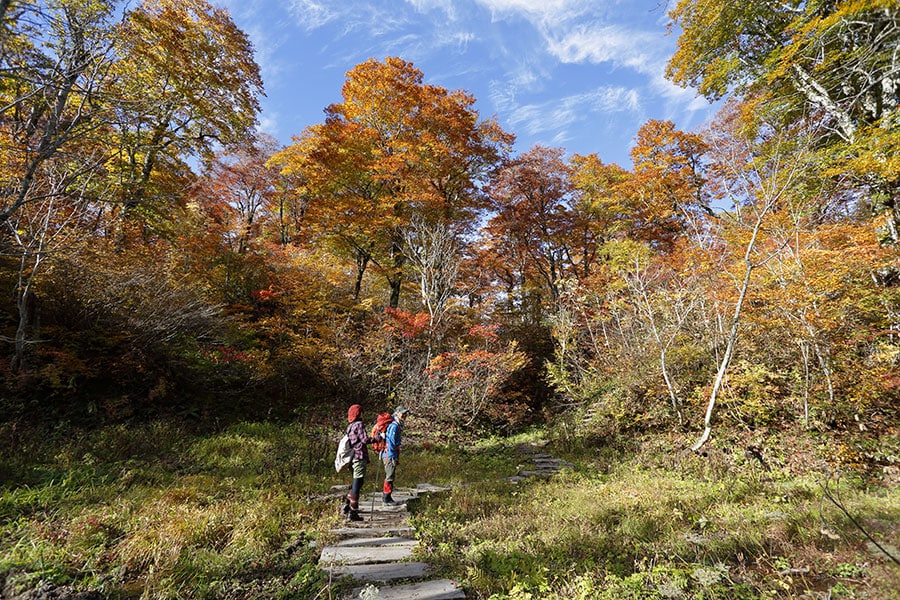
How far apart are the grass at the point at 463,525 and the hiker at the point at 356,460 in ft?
1.17

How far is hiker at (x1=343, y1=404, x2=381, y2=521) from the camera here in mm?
5254

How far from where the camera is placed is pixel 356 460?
5.49m

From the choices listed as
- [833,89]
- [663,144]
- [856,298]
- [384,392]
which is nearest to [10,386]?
[384,392]

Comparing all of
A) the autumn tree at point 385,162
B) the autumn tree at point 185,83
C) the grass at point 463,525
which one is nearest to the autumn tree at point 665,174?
the autumn tree at point 385,162

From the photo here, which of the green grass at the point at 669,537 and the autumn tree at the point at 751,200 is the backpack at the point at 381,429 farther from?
the autumn tree at the point at 751,200

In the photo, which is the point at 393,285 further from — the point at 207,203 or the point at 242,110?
the point at 207,203

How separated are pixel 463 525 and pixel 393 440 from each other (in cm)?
175

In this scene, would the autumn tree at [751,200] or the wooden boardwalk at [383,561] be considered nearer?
the wooden boardwalk at [383,561]

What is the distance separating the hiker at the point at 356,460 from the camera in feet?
17.2

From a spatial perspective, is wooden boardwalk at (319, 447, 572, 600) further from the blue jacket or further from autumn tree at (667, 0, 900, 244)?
autumn tree at (667, 0, 900, 244)

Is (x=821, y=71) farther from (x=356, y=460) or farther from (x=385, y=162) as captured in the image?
(x=356, y=460)

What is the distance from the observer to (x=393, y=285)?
14547 millimetres

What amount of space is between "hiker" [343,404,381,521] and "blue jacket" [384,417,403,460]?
1.21ft

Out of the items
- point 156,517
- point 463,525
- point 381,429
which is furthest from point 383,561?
point 156,517
